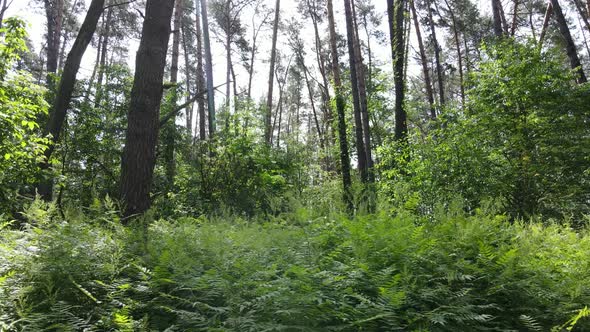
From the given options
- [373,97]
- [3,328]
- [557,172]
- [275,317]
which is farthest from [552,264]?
[373,97]

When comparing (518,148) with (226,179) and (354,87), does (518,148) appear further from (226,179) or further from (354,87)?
(226,179)

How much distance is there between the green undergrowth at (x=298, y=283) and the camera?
7.07 ft

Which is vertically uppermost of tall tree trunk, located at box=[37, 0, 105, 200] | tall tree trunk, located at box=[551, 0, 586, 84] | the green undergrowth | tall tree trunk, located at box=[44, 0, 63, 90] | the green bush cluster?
tall tree trunk, located at box=[44, 0, 63, 90]

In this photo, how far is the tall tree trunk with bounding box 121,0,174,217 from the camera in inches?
205

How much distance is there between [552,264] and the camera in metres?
2.94

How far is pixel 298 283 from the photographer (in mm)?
2260

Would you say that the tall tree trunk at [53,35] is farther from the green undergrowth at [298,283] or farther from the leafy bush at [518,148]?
the leafy bush at [518,148]

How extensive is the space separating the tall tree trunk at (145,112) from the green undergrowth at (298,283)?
1774mm

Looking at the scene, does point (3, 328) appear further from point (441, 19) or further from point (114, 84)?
point (441, 19)

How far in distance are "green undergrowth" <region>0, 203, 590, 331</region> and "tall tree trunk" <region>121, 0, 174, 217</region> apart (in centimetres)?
177

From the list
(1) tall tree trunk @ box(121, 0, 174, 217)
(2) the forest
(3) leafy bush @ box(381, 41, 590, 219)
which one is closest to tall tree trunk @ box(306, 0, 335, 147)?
(2) the forest

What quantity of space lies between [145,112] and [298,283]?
4.10 m

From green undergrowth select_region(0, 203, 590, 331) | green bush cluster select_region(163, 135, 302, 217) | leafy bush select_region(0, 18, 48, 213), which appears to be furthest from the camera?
green bush cluster select_region(163, 135, 302, 217)

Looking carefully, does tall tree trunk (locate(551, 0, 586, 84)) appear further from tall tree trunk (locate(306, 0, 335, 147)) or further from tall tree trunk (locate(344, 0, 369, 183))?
tall tree trunk (locate(306, 0, 335, 147))
